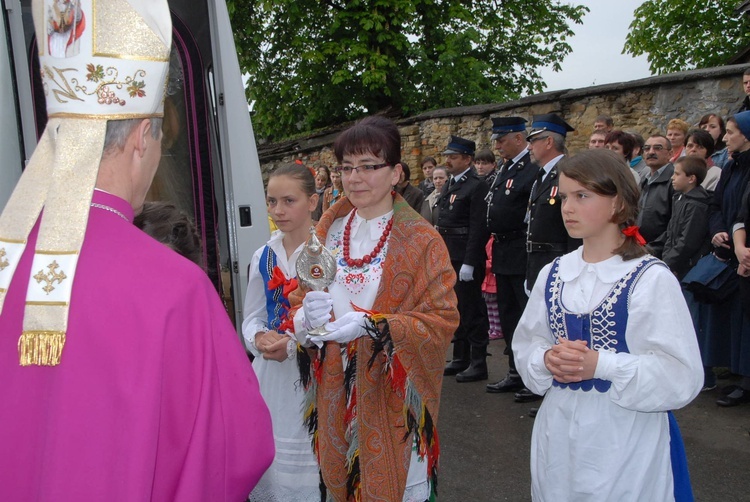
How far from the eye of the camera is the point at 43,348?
1328 millimetres

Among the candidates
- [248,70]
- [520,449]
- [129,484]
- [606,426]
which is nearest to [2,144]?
[129,484]

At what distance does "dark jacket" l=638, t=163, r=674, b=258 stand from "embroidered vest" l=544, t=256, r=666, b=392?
139 inches

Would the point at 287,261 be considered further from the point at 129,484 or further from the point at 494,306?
the point at 494,306

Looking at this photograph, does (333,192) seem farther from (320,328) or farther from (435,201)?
(320,328)

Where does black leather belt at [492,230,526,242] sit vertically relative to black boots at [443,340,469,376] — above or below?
above

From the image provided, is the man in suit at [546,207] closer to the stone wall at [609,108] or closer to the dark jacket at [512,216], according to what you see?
the dark jacket at [512,216]

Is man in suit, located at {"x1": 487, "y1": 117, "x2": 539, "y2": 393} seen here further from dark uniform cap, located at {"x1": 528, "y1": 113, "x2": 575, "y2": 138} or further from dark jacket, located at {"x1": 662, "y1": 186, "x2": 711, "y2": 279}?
dark jacket, located at {"x1": 662, "y1": 186, "x2": 711, "y2": 279}

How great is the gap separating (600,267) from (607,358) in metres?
0.36

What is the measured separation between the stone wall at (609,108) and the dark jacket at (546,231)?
339 centimetres

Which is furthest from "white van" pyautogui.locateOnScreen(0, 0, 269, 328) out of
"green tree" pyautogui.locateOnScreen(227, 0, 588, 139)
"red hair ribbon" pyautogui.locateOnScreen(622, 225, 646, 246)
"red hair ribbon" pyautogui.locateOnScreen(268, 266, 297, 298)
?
"green tree" pyautogui.locateOnScreen(227, 0, 588, 139)

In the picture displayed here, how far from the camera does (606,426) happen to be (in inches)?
93.4

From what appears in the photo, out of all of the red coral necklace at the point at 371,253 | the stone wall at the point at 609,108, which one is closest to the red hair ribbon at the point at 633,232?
the red coral necklace at the point at 371,253

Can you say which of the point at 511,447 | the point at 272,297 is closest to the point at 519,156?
the point at 511,447

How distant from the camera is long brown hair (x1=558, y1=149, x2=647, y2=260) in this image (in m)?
2.52
